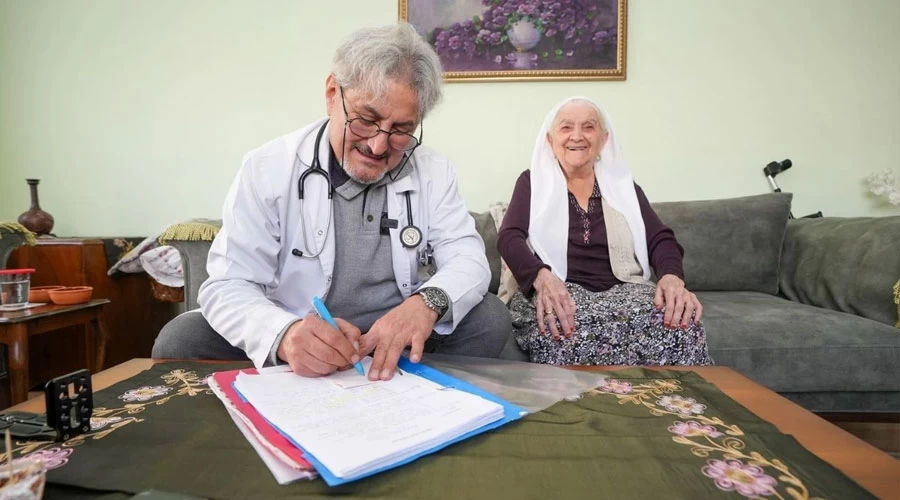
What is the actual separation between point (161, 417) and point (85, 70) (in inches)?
112

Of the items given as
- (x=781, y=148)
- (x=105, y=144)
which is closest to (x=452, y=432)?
(x=781, y=148)

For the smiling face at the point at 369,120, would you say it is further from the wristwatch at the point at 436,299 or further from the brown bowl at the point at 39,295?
the brown bowl at the point at 39,295

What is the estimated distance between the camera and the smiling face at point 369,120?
1.10 meters

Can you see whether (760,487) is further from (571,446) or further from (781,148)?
(781,148)

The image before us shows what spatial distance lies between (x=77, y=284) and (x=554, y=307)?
7.07 feet

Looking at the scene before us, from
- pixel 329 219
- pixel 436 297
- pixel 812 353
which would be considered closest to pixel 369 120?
pixel 329 219

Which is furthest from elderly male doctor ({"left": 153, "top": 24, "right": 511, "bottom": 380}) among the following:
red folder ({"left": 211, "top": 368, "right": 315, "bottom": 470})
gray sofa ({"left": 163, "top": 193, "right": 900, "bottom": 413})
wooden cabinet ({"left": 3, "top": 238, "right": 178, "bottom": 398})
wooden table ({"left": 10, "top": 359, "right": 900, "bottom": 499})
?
wooden cabinet ({"left": 3, "top": 238, "right": 178, "bottom": 398})

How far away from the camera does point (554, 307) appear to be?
59.2 inches

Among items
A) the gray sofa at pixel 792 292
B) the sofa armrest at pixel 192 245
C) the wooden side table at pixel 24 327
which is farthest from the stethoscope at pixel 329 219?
the wooden side table at pixel 24 327

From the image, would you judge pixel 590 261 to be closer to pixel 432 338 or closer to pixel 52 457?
pixel 432 338

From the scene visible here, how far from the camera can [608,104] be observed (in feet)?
8.44

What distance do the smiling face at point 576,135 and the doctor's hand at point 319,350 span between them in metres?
1.22

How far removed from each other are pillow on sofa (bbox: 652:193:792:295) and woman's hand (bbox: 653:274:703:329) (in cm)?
78

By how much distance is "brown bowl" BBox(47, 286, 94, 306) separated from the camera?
6.54ft
